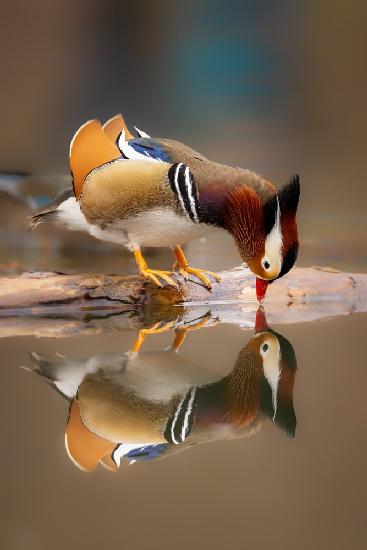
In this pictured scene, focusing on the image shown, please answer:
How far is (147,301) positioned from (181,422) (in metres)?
0.73

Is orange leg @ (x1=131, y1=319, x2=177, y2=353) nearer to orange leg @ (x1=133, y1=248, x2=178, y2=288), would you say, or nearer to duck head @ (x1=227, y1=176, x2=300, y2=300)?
orange leg @ (x1=133, y1=248, x2=178, y2=288)

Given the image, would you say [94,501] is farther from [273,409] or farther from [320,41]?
[320,41]

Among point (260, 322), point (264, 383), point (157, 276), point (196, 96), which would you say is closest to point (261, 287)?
point (260, 322)

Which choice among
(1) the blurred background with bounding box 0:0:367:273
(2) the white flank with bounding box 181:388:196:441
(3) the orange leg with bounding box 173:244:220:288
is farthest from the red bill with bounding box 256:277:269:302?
(2) the white flank with bounding box 181:388:196:441

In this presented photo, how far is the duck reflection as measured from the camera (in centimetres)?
76

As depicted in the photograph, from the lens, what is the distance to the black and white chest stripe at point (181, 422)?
0.77m

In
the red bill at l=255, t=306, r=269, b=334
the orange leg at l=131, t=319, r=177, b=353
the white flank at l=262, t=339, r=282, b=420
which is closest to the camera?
the white flank at l=262, t=339, r=282, b=420

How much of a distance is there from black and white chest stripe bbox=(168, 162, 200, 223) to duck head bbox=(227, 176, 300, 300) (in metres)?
0.07

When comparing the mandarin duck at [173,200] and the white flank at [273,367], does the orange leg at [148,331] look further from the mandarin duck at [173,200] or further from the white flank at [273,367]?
the white flank at [273,367]

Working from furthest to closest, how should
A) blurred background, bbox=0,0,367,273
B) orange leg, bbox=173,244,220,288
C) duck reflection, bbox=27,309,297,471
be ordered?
blurred background, bbox=0,0,367,273
orange leg, bbox=173,244,220,288
duck reflection, bbox=27,309,297,471

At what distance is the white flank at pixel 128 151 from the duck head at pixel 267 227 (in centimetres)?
20

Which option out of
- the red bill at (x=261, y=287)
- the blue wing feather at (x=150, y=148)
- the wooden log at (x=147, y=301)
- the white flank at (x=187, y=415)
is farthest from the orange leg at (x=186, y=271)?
the white flank at (x=187, y=415)

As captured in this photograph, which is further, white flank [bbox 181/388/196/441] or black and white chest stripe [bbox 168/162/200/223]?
black and white chest stripe [bbox 168/162/200/223]

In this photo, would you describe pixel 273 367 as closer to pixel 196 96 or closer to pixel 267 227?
pixel 267 227
